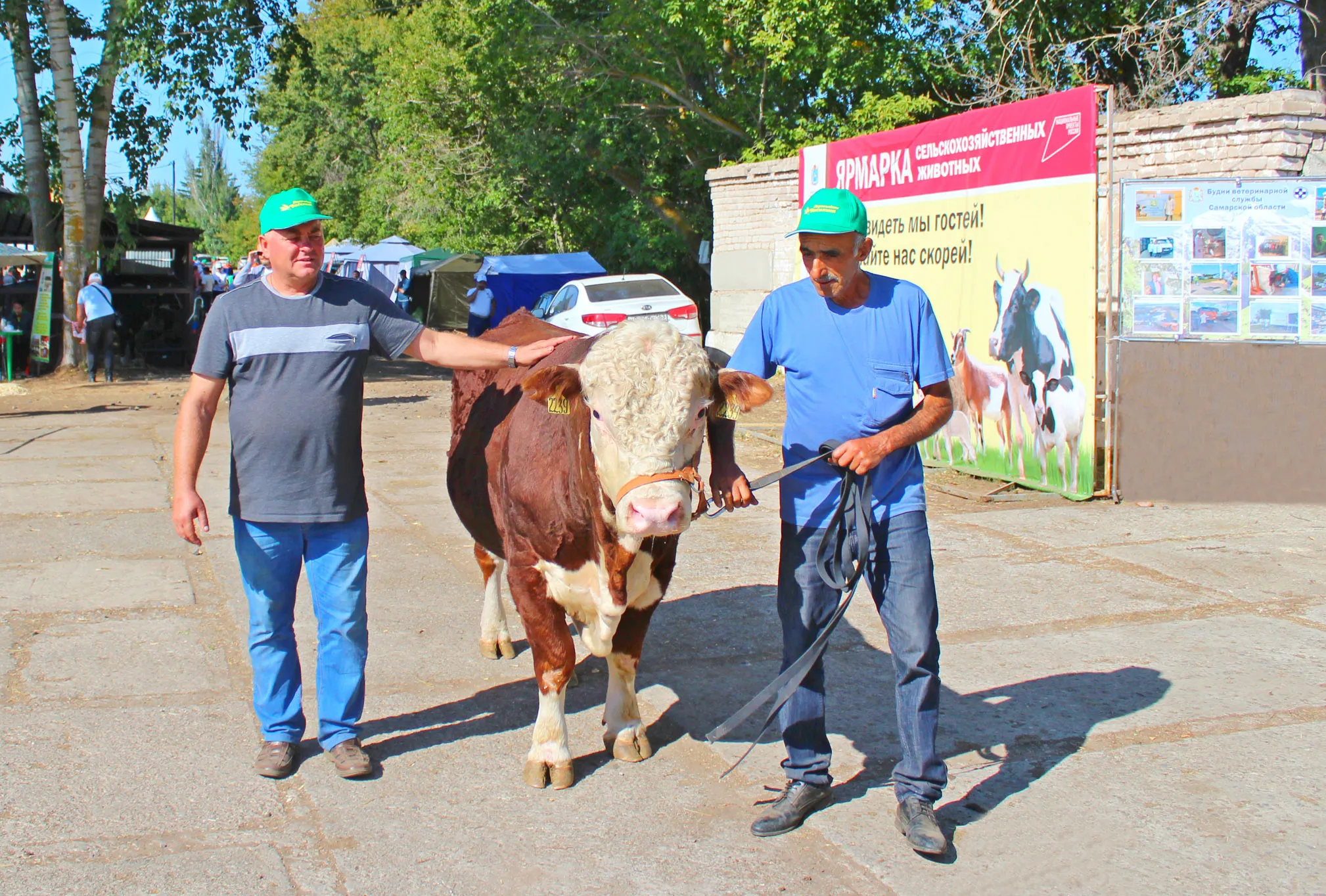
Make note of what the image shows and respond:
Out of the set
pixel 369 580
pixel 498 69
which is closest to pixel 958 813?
pixel 369 580

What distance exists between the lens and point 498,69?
28.4 meters

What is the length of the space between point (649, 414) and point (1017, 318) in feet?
20.6

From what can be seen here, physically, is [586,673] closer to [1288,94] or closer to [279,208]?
[279,208]

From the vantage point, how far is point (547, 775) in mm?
4266

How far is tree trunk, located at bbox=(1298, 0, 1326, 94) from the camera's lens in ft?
63.0

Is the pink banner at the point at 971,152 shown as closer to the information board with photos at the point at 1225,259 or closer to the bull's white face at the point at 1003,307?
the information board with photos at the point at 1225,259

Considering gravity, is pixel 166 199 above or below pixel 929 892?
above

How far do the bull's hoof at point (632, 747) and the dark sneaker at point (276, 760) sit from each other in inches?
45.9

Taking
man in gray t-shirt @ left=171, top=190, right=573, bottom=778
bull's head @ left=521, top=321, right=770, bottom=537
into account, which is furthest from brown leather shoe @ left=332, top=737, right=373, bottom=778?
bull's head @ left=521, top=321, right=770, bottom=537

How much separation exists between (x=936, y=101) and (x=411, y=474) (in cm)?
1521

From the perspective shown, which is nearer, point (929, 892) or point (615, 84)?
point (929, 892)

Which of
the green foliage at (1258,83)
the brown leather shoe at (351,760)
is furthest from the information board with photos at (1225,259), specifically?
the green foliage at (1258,83)

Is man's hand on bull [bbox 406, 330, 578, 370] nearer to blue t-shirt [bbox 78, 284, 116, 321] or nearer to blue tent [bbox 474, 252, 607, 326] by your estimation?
blue t-shirt [bbox 78, 284, 116, 321]

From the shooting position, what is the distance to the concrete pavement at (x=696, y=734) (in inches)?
142
